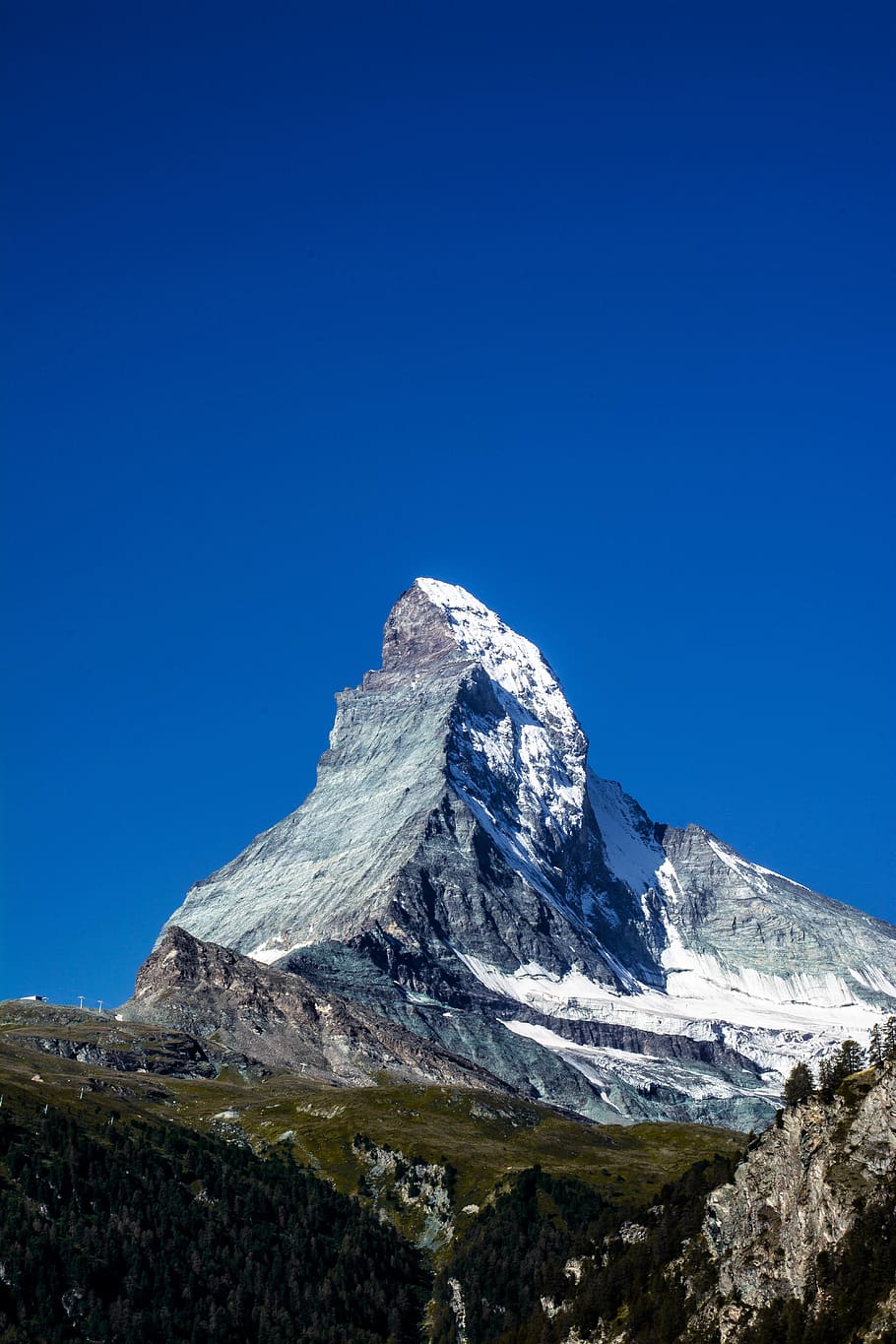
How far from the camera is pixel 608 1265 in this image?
575 ft

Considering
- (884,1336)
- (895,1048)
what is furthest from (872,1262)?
(895,1048)

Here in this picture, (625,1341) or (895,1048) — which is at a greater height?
(895,1048)

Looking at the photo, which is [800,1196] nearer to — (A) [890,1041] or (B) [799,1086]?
(A) [890,1041]

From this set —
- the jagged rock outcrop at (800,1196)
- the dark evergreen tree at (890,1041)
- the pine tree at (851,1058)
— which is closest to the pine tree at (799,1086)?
the pine tree at (851,1058)

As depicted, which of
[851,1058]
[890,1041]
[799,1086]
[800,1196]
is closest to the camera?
[800,1196]

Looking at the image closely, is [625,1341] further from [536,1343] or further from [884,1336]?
[884,1336]

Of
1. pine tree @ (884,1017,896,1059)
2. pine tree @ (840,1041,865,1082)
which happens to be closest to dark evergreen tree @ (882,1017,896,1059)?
pine tree @ (884,1017,896,1059)

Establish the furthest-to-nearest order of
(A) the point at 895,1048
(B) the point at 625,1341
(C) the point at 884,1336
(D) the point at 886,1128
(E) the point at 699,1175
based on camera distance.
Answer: (E) the point at 699,1175 → (B) the point at 625,1341 → (A) the point at 895,1048 → (D) the point at 886,1128 → (C) the point at 884,1336

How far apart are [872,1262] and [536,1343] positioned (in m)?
67.9

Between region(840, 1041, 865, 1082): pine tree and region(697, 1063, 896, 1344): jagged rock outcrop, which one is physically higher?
region(840, 1041, 865, 1082): pine tree

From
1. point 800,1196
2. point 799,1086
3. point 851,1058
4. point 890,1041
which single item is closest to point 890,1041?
point 890,1041

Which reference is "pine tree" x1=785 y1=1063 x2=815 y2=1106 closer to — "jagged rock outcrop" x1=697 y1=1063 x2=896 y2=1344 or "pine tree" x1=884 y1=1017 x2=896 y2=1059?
"jagged rock outcrop" x1=697 y1=1063 x2=896 y2=1344

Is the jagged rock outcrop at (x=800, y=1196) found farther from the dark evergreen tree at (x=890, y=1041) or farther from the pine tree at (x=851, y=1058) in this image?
the pine tree at (x=851, y=1058)

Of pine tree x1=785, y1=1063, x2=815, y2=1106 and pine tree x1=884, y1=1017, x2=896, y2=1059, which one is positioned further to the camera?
pine tree x1=785, y1=1063, x2=815, y2=1106
